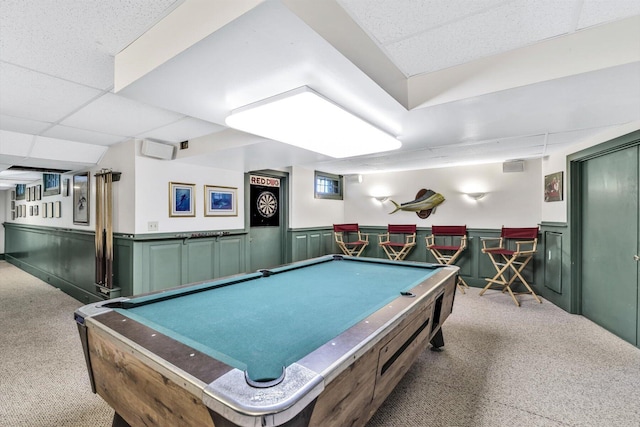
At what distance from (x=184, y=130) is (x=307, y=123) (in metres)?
1.85

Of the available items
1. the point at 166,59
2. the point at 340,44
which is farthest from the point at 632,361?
the point at 166,59

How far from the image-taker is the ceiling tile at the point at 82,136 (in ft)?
11.3

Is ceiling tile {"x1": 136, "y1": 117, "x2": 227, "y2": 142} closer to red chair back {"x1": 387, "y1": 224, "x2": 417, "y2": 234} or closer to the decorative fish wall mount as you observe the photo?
red chair back {"x1": 387, "y1": 224, "x2": 417, "y2": 234}

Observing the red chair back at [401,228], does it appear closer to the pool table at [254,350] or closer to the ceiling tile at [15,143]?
the pool table at [254,350]

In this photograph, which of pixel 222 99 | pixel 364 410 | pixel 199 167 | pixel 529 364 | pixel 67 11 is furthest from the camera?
pixel 199 167

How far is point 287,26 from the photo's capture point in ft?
4.20

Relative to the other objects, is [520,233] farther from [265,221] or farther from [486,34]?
[265,221]

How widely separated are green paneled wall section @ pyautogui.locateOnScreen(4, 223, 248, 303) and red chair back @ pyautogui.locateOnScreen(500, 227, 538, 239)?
415 centimetres

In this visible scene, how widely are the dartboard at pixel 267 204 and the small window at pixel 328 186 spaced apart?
38.1 inches

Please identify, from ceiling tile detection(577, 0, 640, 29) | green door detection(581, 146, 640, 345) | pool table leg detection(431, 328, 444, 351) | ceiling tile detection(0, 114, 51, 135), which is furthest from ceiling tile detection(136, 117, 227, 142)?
green door detection(581, 146, 640, 345)

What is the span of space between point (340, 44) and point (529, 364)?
2908 millimetres

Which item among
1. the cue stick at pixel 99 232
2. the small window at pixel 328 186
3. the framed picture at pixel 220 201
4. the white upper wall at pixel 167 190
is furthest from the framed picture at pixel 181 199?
the small window at pixel 328 186

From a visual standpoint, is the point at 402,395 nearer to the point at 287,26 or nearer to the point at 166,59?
the point at 287,26

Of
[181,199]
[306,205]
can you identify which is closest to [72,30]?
[181,199]
